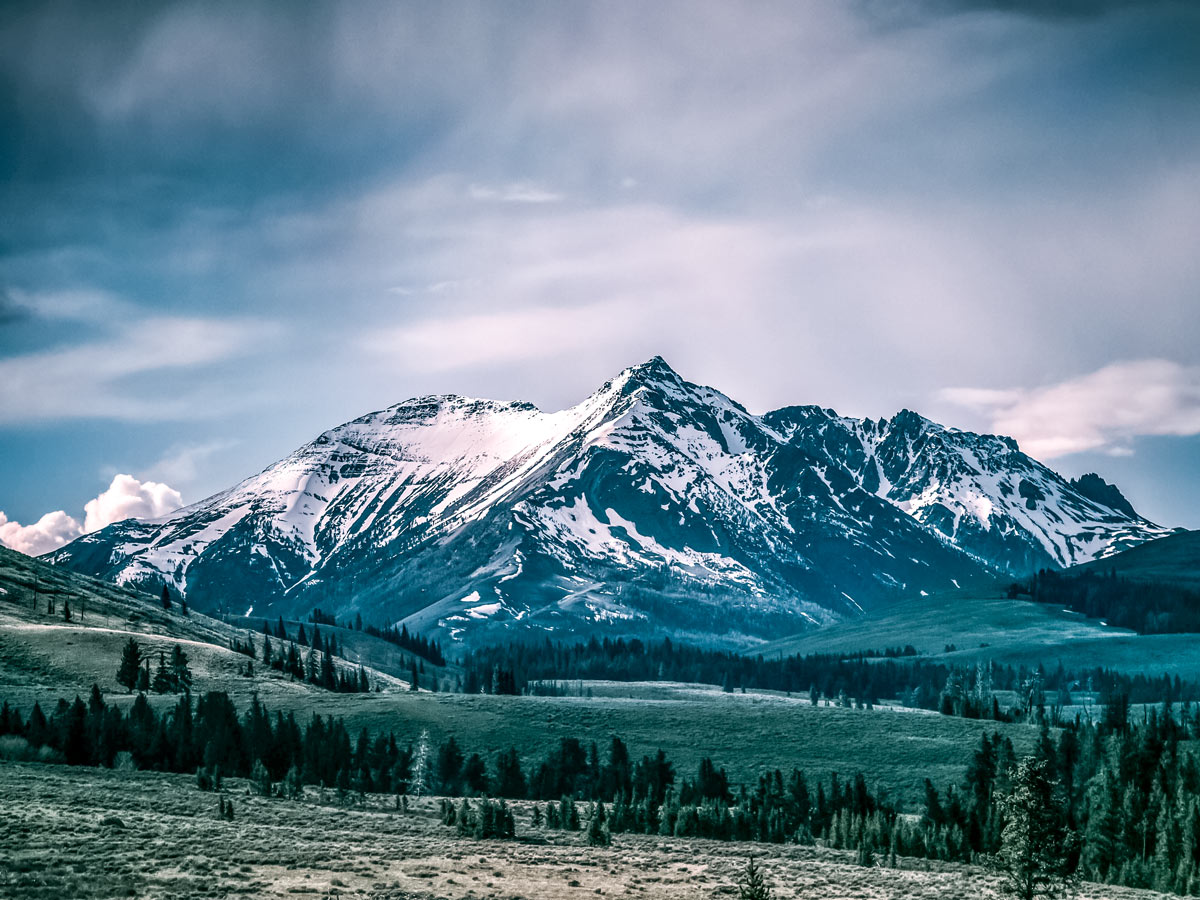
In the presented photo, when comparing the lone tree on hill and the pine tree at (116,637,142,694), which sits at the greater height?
the pine tree at (116,637,142,694)

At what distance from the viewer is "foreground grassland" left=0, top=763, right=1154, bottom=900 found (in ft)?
206

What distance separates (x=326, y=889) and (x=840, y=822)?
2532 inches

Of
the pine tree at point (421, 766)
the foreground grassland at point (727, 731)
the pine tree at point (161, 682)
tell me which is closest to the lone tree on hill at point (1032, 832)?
Result: the pine tree at point (421, 766)

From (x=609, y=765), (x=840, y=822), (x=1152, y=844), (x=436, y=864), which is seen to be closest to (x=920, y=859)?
(x=840, y=822)

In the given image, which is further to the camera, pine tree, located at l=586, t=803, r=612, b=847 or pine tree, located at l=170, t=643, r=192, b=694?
pine tree, located at l=170, t=643, r=192, b=694

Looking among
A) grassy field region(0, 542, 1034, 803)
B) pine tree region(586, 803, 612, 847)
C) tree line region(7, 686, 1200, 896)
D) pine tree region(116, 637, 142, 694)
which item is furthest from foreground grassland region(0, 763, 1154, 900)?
pine tree region(116, 637, 142, 694)

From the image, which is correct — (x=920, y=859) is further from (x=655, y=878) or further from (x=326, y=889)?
(x=326, y=889)

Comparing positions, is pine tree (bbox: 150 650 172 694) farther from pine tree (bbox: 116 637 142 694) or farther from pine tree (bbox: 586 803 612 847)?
pine tree (bbox: 586 803 612 847)

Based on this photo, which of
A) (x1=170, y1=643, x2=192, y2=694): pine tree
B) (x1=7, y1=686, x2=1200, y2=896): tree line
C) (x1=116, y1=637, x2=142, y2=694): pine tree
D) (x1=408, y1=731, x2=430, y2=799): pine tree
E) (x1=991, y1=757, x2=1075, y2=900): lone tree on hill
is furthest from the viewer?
(x1=170, y1=643, x2=192, y2=694): pine tree

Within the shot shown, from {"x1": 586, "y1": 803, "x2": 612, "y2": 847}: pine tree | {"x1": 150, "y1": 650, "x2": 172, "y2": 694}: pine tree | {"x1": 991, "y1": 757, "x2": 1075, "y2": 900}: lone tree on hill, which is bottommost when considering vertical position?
{"x1": 586, "y1": 803, "x2": 612, "y2": 847}: pine tree

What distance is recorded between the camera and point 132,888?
195 feet

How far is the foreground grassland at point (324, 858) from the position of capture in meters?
62.7

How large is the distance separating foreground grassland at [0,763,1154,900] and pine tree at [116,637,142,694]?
80742 mm

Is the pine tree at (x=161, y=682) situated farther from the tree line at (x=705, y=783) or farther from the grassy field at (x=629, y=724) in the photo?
the tree line at (x=705, y=783)
